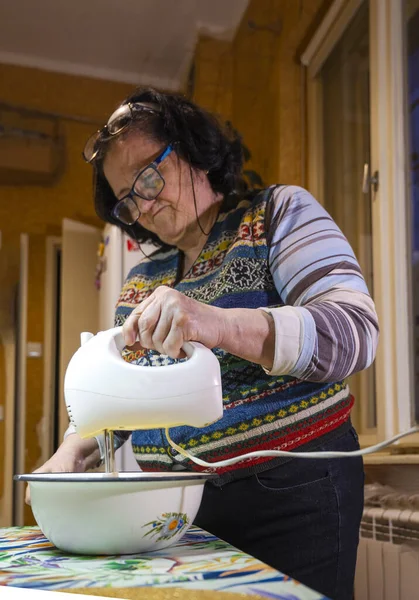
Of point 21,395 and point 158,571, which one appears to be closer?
point 158,571

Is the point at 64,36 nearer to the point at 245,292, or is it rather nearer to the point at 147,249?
the point at 147,249

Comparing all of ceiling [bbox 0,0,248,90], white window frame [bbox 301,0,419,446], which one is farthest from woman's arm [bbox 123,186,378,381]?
ceiling [bbox 0,0,248,90]

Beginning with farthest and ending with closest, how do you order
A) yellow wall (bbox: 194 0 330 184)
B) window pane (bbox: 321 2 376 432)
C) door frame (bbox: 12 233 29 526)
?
door frame (bbox: 12 233 29 526) → yellow wall (bbox: 194 0 330 184) → window pane (bbox: 321 2 376 432)

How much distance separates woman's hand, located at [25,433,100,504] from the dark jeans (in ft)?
0.76

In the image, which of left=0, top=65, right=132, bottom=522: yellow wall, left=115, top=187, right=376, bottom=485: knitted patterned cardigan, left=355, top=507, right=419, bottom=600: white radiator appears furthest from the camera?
left=0, top=65, right=132, bottom=522: yellow wall

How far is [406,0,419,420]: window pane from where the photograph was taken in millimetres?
1756

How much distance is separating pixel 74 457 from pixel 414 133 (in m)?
1.32

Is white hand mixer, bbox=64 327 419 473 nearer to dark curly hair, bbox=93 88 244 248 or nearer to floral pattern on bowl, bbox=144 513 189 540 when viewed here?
floral pattern on bowl, bbox=144 513 189 540

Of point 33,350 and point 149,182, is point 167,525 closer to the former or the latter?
point 149,182

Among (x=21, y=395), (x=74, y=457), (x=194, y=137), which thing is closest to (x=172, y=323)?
(x=74, y=457)

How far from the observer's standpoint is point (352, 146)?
2316mm

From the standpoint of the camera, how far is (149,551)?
0.68m

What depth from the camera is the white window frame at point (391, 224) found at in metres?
1.77

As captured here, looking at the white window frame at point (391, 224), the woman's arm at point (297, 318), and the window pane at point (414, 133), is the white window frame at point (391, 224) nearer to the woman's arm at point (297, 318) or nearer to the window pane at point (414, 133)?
the window pane at point (414, 133)
